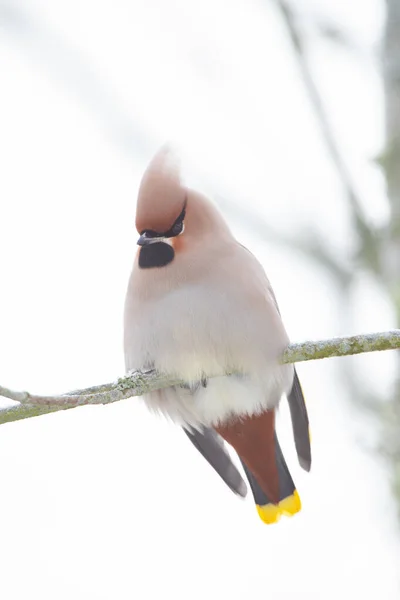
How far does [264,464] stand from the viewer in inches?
144

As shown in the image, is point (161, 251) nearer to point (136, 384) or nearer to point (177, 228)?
point (177, 228)

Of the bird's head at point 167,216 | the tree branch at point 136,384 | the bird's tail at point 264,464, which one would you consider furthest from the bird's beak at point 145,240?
the bird's tail at point 264,464

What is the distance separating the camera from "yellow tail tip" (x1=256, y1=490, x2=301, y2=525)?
12.5ft

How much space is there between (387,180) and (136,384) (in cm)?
135

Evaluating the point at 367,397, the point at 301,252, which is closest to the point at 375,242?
the point at 301,252

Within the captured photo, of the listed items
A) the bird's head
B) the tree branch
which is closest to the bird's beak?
the bird's head

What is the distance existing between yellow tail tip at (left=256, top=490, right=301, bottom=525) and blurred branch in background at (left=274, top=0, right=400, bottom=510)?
0.39 meters

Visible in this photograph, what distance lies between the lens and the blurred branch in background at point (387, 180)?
362 cm

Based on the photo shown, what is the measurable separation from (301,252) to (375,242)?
14.9 inches

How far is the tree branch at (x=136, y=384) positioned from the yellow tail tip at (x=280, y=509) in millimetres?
879

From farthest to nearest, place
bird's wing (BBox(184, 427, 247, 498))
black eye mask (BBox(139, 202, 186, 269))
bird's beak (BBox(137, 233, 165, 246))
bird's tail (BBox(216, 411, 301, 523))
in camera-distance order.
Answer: bird's wing (BBox(184, 427, 247, 498))
bird's tail (BBox(216, 411, 301, 523))
black eye mask (BBox(139, 202, 186, 269))
bird's beak (BBox(137, 233, 165, 246))

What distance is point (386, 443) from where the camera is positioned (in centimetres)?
382

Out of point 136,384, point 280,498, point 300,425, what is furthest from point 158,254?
point 280,498

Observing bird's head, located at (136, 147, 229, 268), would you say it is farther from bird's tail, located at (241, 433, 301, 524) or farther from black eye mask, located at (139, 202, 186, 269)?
bird's tail, located at (241, 433, 301, 524)
